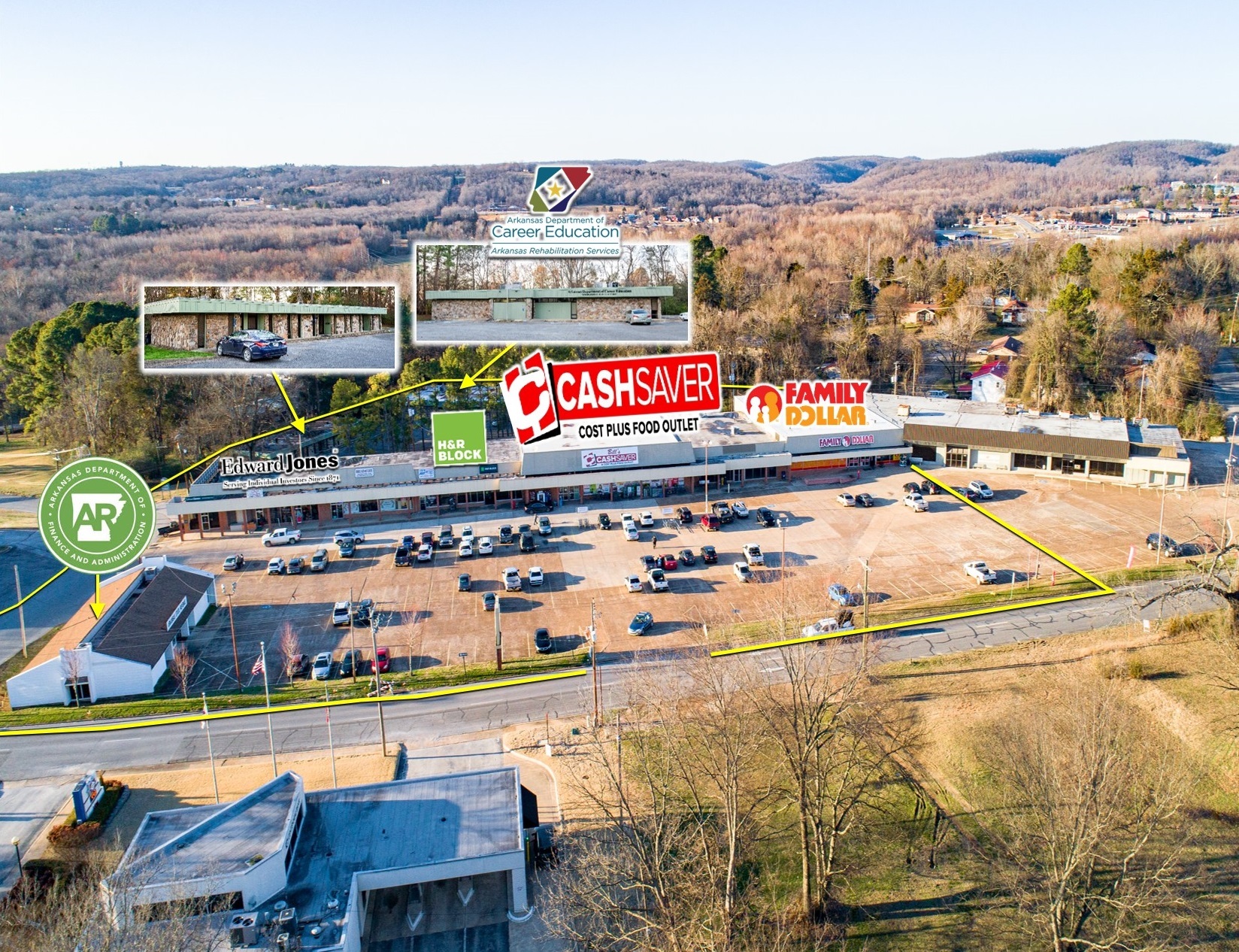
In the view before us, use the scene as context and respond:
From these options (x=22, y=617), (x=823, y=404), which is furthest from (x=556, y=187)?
(x=22, y=617)

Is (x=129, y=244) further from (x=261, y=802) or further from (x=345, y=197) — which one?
(x=261, y=802)

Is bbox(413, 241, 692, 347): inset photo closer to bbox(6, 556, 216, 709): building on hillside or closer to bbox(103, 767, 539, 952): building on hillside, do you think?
bbox(6, 556, 216, 709): building on hillside

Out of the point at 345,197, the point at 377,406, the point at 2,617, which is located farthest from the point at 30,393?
the point at 345,197

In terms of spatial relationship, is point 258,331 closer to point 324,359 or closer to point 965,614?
point 324,359

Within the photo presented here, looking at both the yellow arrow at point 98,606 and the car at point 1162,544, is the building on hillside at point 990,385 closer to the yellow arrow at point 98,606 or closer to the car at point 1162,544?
the car at point 1162,544

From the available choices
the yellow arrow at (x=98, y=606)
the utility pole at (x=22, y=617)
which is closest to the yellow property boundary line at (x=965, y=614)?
the yellow arrow at (x=98, y=606)
